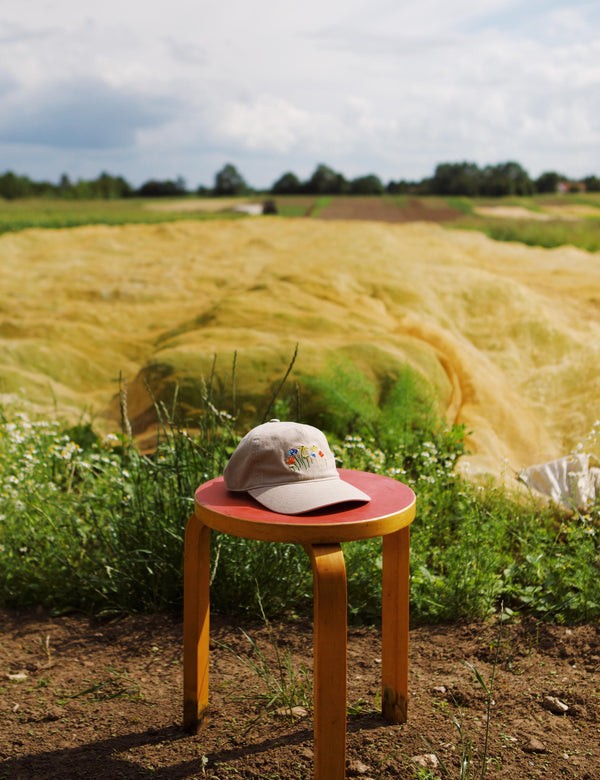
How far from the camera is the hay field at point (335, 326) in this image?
5.43 meters

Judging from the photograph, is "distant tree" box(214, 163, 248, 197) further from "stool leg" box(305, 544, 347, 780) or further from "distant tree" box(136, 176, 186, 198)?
"stool leg" box(305, 544, 347, 780)

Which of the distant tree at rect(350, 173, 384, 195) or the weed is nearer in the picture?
the weed

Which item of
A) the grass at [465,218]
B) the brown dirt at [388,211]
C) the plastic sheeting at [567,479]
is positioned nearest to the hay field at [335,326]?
the plastic sheeting at [567,479]

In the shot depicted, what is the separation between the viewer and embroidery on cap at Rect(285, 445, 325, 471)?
2.19 m

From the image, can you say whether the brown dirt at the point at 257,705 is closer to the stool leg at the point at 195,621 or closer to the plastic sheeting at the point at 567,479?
the stool leg at the point at 195,621

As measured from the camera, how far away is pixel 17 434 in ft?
14.8

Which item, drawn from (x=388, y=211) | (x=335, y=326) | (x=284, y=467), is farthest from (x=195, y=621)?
(x=388, y=211)

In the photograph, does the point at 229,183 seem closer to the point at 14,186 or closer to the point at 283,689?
the point at 14,186

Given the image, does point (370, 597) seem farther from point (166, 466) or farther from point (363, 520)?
point (363, 520)

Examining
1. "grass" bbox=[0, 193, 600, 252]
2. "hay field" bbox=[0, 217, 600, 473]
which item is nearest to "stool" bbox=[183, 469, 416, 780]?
"hay field" bbox=[0, 217, 600, 473]

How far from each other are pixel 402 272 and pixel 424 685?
5573 mm

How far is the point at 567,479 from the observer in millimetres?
4426

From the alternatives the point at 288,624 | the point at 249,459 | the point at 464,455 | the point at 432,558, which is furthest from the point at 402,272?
the point at 249,459

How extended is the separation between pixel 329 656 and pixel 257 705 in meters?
0.87
